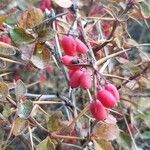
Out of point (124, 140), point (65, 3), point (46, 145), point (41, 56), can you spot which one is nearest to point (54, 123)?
point (46, 145)

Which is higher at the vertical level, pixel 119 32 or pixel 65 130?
pixel 119 32

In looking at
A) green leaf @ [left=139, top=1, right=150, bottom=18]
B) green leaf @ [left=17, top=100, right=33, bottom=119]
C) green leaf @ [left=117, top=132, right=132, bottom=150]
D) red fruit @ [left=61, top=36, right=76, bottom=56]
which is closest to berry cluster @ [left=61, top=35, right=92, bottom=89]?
red fruit @ [left=61, top=36, right=76, bottom=56]

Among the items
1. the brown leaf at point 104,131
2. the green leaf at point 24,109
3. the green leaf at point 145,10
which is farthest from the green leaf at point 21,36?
the green leaf at point 145,10

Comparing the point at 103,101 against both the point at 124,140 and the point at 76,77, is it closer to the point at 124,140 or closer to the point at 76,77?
the point at 76,77

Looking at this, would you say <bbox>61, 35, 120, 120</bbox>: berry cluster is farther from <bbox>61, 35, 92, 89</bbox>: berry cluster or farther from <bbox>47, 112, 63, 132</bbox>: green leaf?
<bbox>47, 112, 63, 132</bbox>: green leaf

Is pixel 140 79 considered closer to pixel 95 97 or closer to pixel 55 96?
pixel 55 96

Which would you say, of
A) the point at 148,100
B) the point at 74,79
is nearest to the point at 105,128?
the point at 74,79
